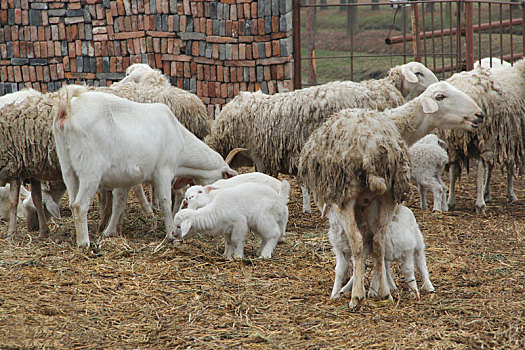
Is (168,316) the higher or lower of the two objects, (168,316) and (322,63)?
the lower

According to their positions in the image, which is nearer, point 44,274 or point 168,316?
point 168,316

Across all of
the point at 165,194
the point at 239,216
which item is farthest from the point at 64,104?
the point at 239,216

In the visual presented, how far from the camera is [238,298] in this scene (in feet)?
17.9

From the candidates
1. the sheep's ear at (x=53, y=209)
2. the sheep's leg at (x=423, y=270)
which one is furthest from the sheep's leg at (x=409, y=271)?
the sheep's ear at (x=53, y=209)

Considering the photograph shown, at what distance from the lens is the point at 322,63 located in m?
26.1

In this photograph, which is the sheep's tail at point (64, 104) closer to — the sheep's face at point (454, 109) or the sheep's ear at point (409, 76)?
the sheep's face at point (454, 109)

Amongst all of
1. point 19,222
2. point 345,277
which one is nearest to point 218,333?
point 345,277

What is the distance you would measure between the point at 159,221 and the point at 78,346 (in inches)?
161

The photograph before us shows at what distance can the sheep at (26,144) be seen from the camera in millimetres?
7367

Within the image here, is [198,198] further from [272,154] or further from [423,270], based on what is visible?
[423,270]

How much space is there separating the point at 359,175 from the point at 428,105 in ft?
8.38

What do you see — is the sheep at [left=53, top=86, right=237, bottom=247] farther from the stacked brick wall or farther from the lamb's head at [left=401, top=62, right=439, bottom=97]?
the stacked brick wall

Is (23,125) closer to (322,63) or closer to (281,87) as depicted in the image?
(281,87)

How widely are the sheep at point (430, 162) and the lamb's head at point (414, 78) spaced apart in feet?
4.39
